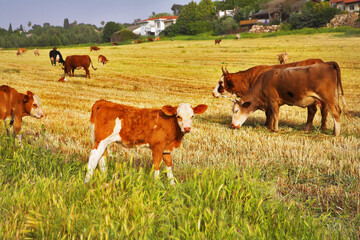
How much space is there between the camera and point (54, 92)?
51.1 ft

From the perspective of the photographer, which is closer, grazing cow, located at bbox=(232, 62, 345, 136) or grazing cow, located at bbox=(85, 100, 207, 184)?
grazing cow, located at bbox=(85, 100, 207, 184)

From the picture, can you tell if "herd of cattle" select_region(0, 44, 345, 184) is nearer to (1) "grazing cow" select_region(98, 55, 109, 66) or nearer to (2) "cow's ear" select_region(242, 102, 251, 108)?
(2) "cow's ear" select_region(242, 102, 251, 108)

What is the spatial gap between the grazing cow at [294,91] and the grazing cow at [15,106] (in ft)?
15.5

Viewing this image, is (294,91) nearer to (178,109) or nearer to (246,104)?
(246,104)

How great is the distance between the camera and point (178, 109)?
424 cm

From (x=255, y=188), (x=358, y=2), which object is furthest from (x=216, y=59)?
(x=358, y=2)

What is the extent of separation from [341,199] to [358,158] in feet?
6.63

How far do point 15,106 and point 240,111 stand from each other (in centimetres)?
522

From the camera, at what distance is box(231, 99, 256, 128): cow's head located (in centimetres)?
859

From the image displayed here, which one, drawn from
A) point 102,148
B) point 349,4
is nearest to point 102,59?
point 102,148

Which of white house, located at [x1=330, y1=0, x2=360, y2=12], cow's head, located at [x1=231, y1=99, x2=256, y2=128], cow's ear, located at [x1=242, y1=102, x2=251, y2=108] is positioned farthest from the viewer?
white house, located at [x1=330, y1=0, x2=360, y2=12]

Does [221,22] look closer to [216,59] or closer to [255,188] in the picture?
[216,59]

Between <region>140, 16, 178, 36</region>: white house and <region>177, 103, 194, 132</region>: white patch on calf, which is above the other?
<region>140, 16, 178, 36</region>: white house

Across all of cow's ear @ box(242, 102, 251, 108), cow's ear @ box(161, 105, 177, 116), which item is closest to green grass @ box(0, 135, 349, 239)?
cow's ear @ box(161, 105, 177, 116)
